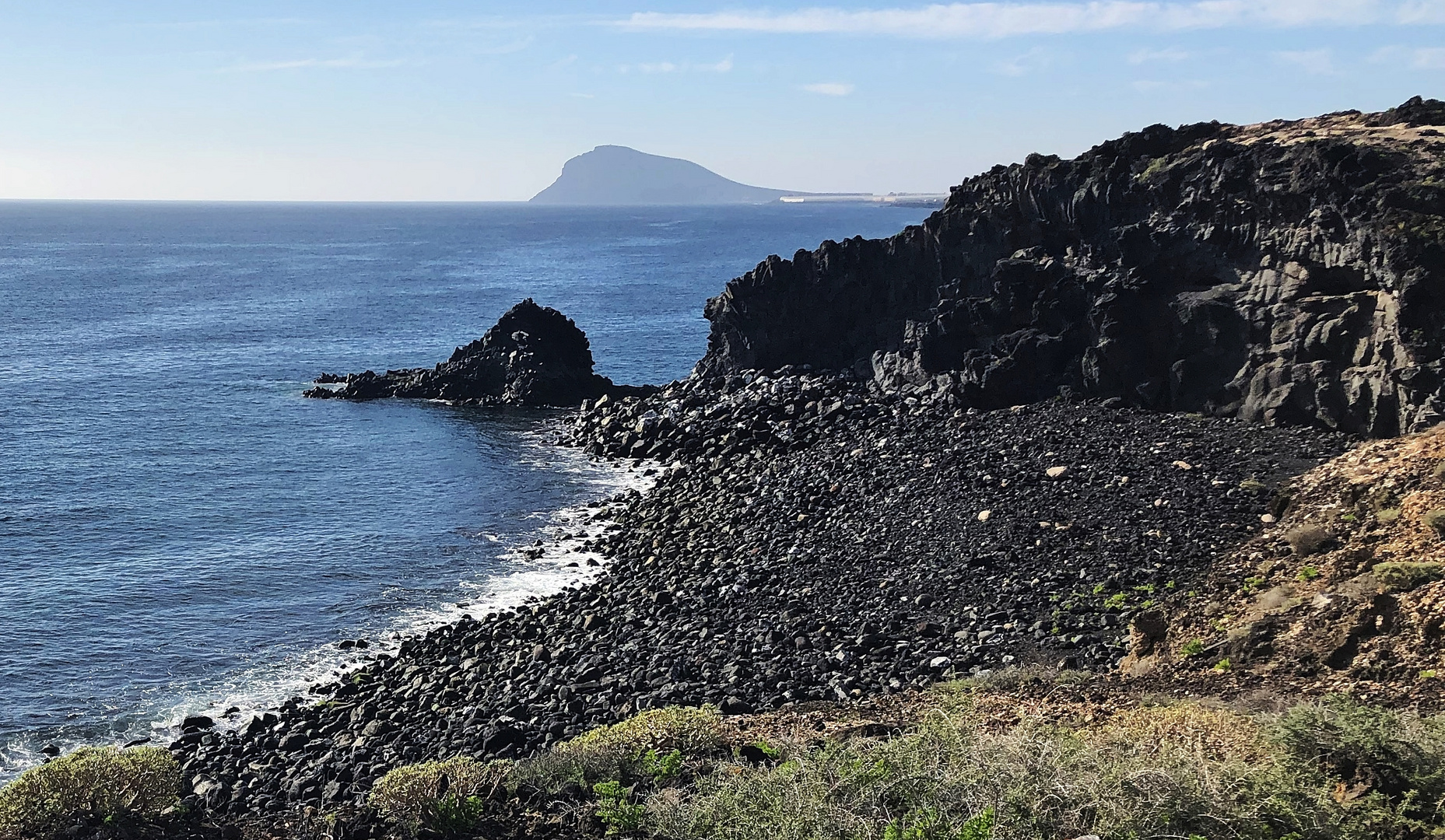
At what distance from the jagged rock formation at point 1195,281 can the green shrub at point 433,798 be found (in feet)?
102

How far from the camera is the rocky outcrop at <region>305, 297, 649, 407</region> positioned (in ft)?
231

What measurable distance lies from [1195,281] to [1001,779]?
36710 mm

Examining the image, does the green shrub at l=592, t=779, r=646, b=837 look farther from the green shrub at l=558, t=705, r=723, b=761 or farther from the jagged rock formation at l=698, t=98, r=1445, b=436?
the jagged rock formation at l=698, t=98, r=1445, b=436

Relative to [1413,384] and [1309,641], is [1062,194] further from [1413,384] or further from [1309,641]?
[1309,641]

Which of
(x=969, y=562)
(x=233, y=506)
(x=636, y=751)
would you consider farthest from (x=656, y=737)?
(x=233, y=506)

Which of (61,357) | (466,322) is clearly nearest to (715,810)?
(61,357)

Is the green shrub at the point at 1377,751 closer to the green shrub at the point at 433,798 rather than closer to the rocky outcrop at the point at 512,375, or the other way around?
the green shrub at the point at 433,798

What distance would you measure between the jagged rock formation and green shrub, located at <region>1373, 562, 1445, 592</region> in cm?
1516

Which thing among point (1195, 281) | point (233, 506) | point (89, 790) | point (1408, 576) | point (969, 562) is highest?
point (1195, 281)

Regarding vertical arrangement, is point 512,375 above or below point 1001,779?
below

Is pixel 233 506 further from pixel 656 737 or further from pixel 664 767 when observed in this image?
pixel 664 767

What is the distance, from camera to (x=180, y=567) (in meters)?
40.0

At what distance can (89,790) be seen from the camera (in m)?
17.1

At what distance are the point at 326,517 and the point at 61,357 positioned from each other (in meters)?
50.9
